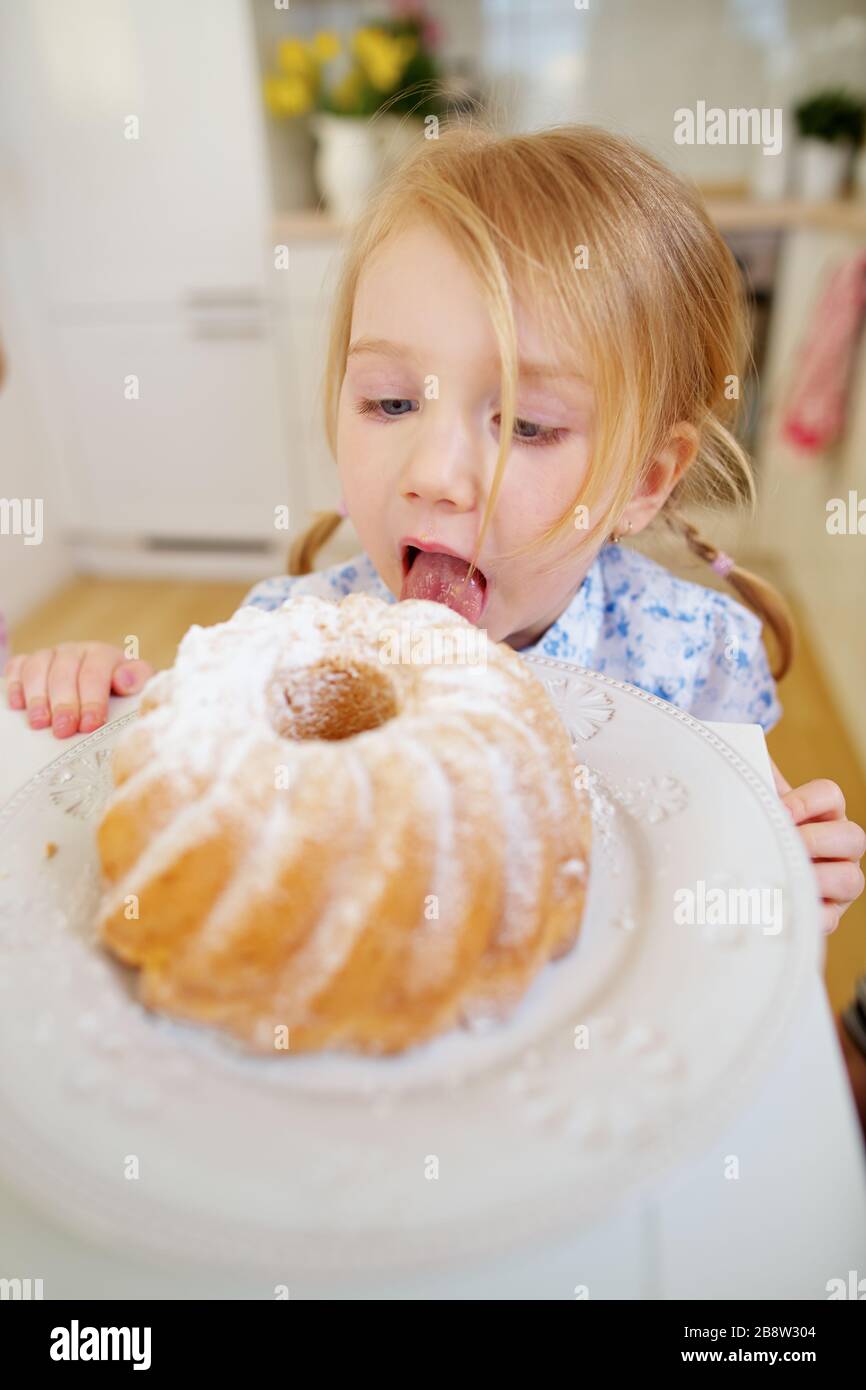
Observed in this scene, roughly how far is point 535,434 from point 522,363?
0.07 metres

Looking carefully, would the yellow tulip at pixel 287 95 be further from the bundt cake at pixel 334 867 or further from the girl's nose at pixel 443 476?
the bundt cake at pixel 334 867

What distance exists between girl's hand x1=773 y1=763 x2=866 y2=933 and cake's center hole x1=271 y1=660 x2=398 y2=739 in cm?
41

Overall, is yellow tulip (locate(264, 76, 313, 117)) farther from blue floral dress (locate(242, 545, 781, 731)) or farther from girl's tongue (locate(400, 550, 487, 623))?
girl's tongue (locate(400, 550, 487, 623))

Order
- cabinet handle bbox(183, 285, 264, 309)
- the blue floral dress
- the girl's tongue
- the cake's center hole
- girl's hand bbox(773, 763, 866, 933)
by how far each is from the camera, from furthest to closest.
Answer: cabinet handle bbox(183, 285, 264, 309) < the blue floral dress < the girl's tongue < girl's hand bbox(773, 763, 866, 933) < the cake's center hole

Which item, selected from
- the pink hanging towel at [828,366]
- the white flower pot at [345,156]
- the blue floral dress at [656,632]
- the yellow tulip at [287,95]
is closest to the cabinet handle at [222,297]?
the white flower pot at [345,156]

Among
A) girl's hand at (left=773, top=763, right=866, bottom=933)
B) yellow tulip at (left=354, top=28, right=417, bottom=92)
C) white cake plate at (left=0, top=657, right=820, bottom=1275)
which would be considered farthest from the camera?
yellow tulip at (left=354, top=28, right=417, bottom=92)

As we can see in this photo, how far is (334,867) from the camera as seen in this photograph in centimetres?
52

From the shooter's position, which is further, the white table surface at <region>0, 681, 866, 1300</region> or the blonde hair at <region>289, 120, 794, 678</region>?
the blonde hair at <region>289, 120, 794, 678</region>

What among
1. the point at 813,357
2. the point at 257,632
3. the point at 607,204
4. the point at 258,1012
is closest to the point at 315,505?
the point at 813,357

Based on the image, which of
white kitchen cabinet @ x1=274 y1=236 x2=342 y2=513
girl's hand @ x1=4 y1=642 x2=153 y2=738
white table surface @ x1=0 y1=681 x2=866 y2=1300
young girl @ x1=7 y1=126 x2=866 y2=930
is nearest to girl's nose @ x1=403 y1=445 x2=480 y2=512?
young girl @ x1=7 y1=126 x2=866 y2=930

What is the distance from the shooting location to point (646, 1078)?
1.53 ft

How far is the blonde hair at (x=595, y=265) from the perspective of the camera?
2.58 ft

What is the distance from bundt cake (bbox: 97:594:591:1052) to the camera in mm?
507

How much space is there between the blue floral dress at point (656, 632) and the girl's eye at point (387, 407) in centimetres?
29
